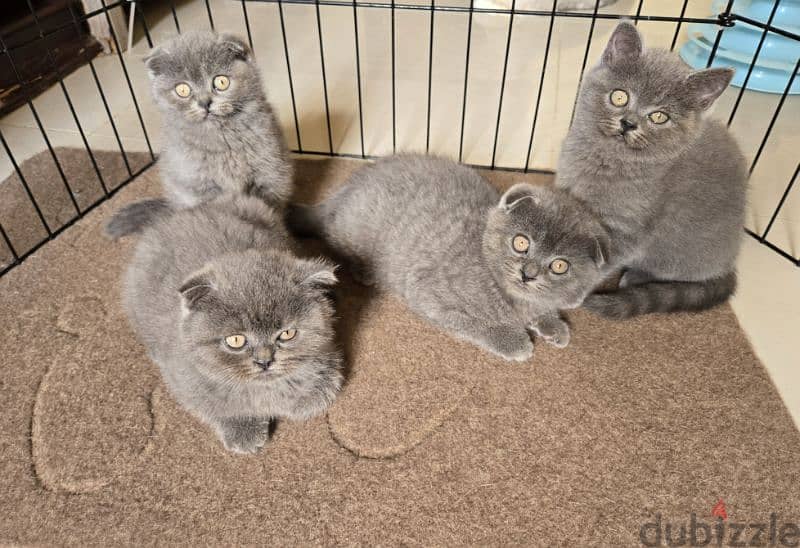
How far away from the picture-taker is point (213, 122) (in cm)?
143

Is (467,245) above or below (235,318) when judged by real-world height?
below

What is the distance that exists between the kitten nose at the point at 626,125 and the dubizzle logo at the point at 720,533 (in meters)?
0.82

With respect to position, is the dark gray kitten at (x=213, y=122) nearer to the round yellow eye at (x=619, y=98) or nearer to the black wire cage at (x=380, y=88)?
the black wire cage at (x=380, y=88)

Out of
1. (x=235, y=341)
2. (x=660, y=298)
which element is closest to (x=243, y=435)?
(x=235, y=341)

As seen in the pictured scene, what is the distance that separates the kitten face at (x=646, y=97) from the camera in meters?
1.19

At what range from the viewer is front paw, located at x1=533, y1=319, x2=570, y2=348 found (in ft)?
4.36

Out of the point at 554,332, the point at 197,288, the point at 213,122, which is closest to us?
the point at 197,288

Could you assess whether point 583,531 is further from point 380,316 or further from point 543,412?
point 380,316

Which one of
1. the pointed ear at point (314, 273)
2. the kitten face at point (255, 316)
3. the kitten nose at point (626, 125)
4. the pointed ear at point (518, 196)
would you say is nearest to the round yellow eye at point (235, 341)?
the kitten face at point (255, 316)

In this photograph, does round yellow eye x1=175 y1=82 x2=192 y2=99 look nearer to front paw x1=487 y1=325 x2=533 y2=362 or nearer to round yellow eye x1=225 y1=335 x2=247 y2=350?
round yellow eye x1=225 y1=335 x2=247 y2=350

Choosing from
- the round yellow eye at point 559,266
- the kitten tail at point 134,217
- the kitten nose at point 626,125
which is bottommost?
the kitten tail at point 134,217

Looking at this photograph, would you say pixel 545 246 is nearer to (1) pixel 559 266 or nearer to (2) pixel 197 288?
(1) pixel 559 266

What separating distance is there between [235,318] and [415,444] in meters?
0.48

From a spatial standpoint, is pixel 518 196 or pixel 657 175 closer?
Answer: pixel 518 196
